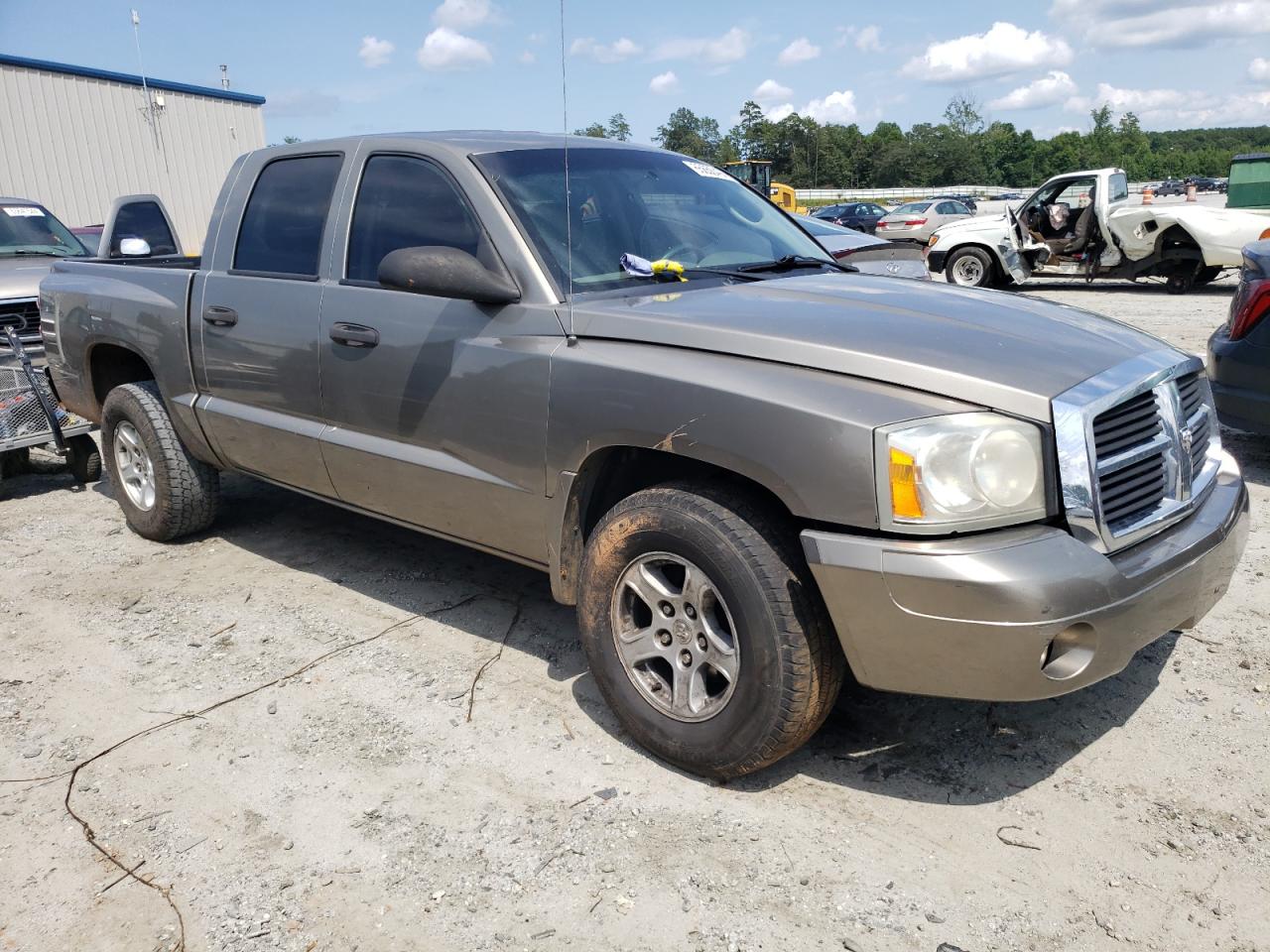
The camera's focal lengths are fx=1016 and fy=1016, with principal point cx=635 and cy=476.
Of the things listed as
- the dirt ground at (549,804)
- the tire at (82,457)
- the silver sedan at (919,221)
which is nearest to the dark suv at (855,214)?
the silver sedan at (919,221)

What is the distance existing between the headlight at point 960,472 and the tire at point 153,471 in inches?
148

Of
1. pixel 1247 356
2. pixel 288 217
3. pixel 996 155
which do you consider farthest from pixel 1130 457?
pixel 996 155

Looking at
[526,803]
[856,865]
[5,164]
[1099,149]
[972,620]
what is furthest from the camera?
[1099,149]

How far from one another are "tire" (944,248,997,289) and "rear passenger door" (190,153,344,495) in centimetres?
1326

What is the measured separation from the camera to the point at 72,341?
538cm

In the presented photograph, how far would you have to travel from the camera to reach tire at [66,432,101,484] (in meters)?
6.47

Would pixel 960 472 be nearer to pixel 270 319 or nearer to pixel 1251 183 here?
pixel 270 319

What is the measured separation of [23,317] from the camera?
7.41 m

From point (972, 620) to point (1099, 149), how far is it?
127 meters

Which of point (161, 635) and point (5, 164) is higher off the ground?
point (5, 164)

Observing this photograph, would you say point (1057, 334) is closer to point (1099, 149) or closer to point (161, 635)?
point (161, 635)

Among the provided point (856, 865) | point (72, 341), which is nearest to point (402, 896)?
point (856, 865)

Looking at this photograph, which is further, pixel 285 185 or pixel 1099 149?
pixel 1099 149

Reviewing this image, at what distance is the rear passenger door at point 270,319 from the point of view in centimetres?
402
